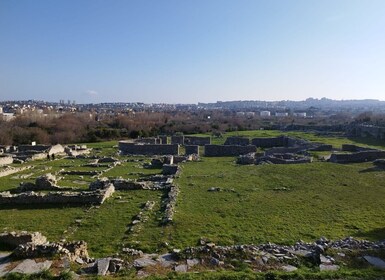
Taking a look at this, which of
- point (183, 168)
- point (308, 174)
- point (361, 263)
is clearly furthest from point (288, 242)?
point (183, 168)

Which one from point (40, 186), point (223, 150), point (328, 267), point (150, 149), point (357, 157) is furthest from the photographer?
point (150, 149)

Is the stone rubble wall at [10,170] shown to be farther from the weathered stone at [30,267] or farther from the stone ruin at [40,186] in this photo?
the weathered stone at [30,267]

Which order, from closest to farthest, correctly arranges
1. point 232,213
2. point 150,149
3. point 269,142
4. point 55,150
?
point 232,213
point 55,150
point 150,149
point 269,142

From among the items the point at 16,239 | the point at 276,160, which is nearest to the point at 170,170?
the point at 276,160

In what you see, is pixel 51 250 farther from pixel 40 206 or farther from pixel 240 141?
pixel 240 141

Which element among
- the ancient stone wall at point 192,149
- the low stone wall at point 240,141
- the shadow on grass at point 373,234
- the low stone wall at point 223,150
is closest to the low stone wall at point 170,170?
the low stone wall at point 223,150

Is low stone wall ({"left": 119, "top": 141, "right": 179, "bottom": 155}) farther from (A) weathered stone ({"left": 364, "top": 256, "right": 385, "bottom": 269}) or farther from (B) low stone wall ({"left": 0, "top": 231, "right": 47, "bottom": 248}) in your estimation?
(A) weathered stone ({"left": 364, "top": 256, "right": 385, "bottom": 269})

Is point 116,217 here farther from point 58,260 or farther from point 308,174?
point 308,174

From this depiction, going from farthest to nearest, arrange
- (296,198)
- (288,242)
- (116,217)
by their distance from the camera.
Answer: (296,198) < (116,217) < (288,242)
